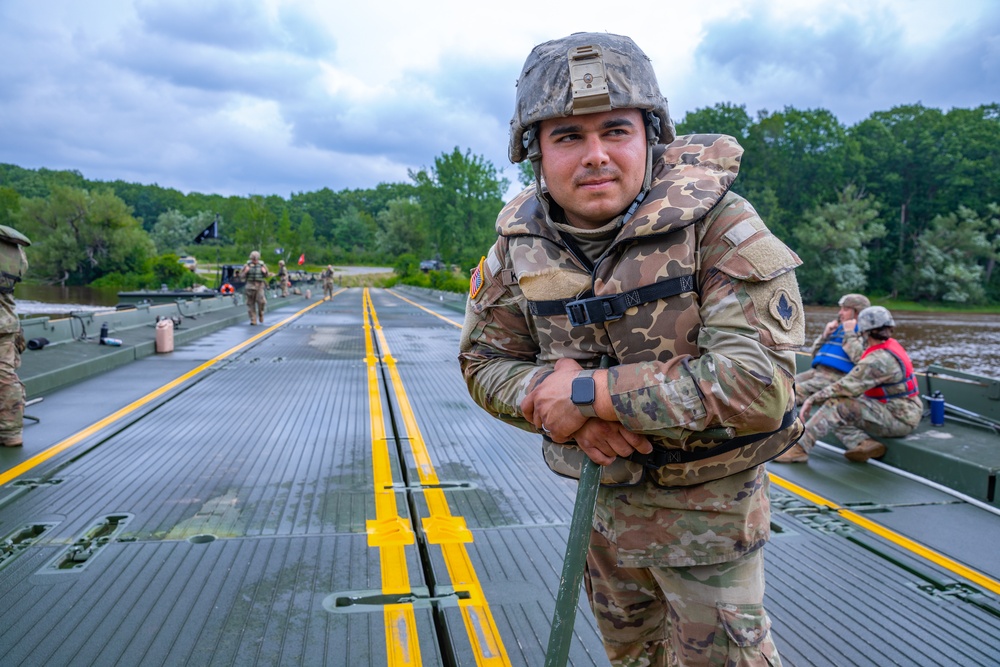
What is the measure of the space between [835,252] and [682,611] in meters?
51.9

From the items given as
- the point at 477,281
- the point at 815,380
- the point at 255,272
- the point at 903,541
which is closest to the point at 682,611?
the point at 477,281

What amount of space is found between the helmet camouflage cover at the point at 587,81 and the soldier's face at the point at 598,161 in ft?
0.13

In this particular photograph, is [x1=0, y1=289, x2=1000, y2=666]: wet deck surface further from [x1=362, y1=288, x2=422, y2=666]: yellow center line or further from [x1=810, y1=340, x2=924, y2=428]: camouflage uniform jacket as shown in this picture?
[x1=810, y1=340, x2=924, y2=428]: camouflage uniform jacket

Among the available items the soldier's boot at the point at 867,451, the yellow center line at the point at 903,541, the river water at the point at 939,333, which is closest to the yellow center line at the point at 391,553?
the yellow center line at the point at 903,541

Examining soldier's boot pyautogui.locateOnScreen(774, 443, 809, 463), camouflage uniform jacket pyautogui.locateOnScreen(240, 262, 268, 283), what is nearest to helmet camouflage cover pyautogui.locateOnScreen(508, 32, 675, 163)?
soldier's boot pyautogui.locateOnScreen(774, 443, 809, 463)

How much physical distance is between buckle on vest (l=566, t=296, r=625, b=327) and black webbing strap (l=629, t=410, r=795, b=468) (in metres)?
0.38

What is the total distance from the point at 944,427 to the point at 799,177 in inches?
2295

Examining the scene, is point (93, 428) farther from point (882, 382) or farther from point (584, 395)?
point (882, 382)

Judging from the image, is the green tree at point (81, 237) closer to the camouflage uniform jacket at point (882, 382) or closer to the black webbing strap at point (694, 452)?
the camouflage uniform jacket at point (882, 382)

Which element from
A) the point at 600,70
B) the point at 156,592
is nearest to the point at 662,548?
the point at 600,70

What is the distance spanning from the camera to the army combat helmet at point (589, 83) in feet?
5.94

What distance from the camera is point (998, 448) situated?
232 inches

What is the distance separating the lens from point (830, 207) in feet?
165

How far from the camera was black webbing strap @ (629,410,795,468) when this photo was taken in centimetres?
181
